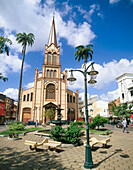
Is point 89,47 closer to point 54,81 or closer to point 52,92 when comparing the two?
point 54,81

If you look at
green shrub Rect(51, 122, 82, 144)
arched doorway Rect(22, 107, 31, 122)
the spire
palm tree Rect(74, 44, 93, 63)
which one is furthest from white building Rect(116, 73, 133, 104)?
green shrub Rect(51, 122, 82, 144)

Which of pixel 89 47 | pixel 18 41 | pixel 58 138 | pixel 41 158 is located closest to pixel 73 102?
pixel 89 47

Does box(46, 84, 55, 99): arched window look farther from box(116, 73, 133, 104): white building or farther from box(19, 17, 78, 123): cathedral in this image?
box(116, 73, 133, 104): white building

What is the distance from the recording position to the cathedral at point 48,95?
35.9 meters

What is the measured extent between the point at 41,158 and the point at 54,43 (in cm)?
4307

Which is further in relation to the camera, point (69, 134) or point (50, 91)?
point (50, 91)

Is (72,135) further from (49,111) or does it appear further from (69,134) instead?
(49,111)

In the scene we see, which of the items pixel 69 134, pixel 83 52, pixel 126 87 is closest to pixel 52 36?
pixel 83 52

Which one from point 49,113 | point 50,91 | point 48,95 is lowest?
point 49,113

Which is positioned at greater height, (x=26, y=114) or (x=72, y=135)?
(x=72, y=135)

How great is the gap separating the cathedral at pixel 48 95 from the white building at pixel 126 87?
16.3 metres

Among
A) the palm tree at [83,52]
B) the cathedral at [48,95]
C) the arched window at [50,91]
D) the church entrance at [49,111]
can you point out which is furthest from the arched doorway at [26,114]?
the palm tree at [83,52]

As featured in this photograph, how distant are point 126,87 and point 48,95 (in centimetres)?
2436

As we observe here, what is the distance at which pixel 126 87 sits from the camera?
3750 cm
